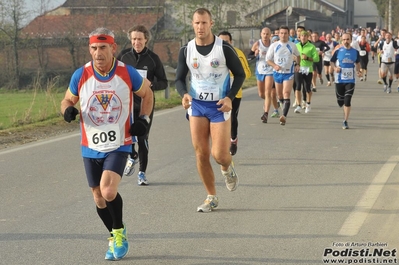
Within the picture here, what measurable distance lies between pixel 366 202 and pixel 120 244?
3.10 m

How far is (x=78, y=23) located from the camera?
137ft

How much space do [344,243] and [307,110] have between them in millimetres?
11536

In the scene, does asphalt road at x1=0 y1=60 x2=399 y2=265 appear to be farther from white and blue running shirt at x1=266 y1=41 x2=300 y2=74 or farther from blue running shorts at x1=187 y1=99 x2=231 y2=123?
white and blue running shirt at x1=266 y1=41 x2=300 y2=74

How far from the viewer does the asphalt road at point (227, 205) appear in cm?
650

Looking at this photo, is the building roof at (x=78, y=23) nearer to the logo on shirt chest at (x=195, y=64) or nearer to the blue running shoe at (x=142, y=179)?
the blue running shoe at (x=142, y=179)

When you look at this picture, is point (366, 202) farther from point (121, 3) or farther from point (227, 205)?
point (121, 3)

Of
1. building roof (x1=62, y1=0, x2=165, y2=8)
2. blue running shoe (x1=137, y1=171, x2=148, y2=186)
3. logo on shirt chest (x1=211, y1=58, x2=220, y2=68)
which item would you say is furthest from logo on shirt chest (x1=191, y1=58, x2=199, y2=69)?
building roof (x1=62, y1=0, x2=165, y2=8)

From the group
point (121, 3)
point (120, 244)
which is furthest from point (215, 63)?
point (121, 3)

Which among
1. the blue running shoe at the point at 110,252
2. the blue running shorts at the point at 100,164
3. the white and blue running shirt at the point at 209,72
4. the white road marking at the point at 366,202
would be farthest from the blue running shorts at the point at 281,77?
the blue running shoe at the point at 110,252

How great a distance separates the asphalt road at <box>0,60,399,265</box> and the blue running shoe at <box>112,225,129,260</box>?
0.07 m

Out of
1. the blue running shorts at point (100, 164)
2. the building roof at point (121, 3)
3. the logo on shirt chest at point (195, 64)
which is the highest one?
the building roof at point (121, 3)

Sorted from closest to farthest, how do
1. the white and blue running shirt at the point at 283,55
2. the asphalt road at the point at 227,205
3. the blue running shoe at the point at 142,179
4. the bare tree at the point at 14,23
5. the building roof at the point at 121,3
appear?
the asphalt road at the point at 227,205, the blue running shoe at the point at 142,179, the white and blue running shirt at the point at 283,55, the bare tree at the point at 14,23, the building roof at the point at 121,3

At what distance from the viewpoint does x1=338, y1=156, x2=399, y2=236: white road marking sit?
719 cm

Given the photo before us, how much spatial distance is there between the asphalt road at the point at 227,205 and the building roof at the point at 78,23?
27492 millimetres
